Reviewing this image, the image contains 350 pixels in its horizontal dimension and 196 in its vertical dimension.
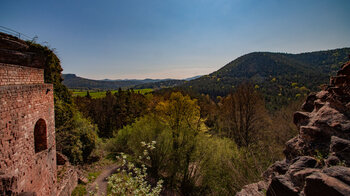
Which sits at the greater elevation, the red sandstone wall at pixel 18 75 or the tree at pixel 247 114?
the red sandstone wall at pixel 18 75

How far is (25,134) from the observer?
5.74 metres

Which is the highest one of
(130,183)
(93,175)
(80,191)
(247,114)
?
(247,114)

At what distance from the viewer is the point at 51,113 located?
774cm

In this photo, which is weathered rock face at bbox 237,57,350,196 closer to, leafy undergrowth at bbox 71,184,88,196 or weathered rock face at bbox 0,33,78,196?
weathered rock face at bbox 0,33,78,196

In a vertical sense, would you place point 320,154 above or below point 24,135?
above

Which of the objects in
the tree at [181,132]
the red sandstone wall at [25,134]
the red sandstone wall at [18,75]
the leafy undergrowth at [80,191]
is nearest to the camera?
the red sandstone wall at [25,134]

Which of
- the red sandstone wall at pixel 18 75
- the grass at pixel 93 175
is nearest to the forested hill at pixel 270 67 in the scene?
the grass at pixel 93 175

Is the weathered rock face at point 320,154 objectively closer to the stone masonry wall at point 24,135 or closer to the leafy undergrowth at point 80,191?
the stone masonry wall at point 24,135

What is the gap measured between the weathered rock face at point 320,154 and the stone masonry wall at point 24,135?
7104 millimetres

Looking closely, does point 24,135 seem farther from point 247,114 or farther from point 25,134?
point 247,114

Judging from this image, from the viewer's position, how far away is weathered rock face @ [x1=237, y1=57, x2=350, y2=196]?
8.93 ft

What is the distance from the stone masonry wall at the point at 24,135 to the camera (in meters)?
4.75

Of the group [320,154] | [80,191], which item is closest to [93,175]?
[80,191]

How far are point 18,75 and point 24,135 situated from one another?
7.32 feet
